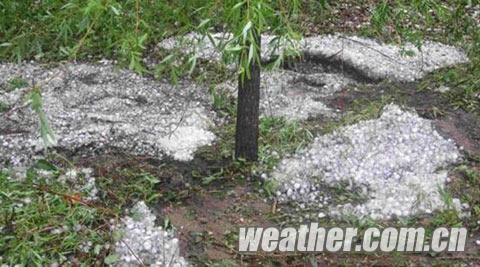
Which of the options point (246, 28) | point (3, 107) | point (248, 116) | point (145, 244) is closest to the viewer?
point (246, 28)

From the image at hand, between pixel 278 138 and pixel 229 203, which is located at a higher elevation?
pixel 278 138

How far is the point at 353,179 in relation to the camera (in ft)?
14.1

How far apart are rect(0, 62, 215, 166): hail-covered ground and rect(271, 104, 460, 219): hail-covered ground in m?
0.78

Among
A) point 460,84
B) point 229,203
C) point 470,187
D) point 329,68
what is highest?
point 460,84

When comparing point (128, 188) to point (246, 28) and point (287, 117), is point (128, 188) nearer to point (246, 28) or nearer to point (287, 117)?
point (287, 117)

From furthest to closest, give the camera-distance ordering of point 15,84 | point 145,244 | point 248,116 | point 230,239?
point 15,84, point 248,116, point 230,239, point 145,244

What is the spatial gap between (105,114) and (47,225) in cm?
159

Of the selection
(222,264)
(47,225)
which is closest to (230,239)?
(222,264)

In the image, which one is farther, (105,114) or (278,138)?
(105,114)

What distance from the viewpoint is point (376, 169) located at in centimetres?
438

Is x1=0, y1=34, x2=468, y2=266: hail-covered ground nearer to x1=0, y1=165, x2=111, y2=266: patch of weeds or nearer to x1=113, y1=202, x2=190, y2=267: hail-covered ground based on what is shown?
x1=113, y1=202, x2=190, y2=267: hail-covered ground

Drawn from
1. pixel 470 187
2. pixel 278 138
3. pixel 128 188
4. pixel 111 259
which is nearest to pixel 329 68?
pixel 278 138

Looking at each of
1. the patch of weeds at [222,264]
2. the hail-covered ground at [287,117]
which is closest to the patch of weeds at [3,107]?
the hail-covered ground at [287,117]

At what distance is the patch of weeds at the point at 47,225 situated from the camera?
11.6 feet
